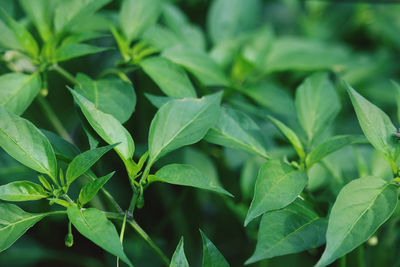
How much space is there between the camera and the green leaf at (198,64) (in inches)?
32.4

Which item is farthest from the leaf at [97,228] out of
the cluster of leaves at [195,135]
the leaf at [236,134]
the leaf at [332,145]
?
the leaf at [332,145]

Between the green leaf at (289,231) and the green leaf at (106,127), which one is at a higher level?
the green leaf at (106,127)

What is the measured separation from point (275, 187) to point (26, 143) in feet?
1.16

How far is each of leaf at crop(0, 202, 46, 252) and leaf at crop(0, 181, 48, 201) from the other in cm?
1

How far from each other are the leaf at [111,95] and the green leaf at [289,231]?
0.28 meters

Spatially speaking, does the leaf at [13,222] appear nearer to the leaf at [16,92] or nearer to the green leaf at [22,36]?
the leaf at [16,92]

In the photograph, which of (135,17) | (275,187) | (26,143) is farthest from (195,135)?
(135,17)

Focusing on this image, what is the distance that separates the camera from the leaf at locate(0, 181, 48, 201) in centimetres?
59

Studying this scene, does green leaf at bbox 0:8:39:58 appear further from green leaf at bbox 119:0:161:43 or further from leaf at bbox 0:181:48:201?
leaf at bbox 0:181:48:201

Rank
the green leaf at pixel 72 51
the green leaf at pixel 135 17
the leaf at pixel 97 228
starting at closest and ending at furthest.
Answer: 1. the leaf at pixel 97 228
2. the green leaf at pixel 72 51
3. the green leaf at pixel 135 17

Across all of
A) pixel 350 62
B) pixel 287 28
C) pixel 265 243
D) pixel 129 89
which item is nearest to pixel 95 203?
pixel 129 89

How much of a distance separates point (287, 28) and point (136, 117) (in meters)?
0.77

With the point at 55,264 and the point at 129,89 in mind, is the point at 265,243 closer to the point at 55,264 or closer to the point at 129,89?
the point at 129,89

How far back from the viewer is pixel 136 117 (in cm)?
114
